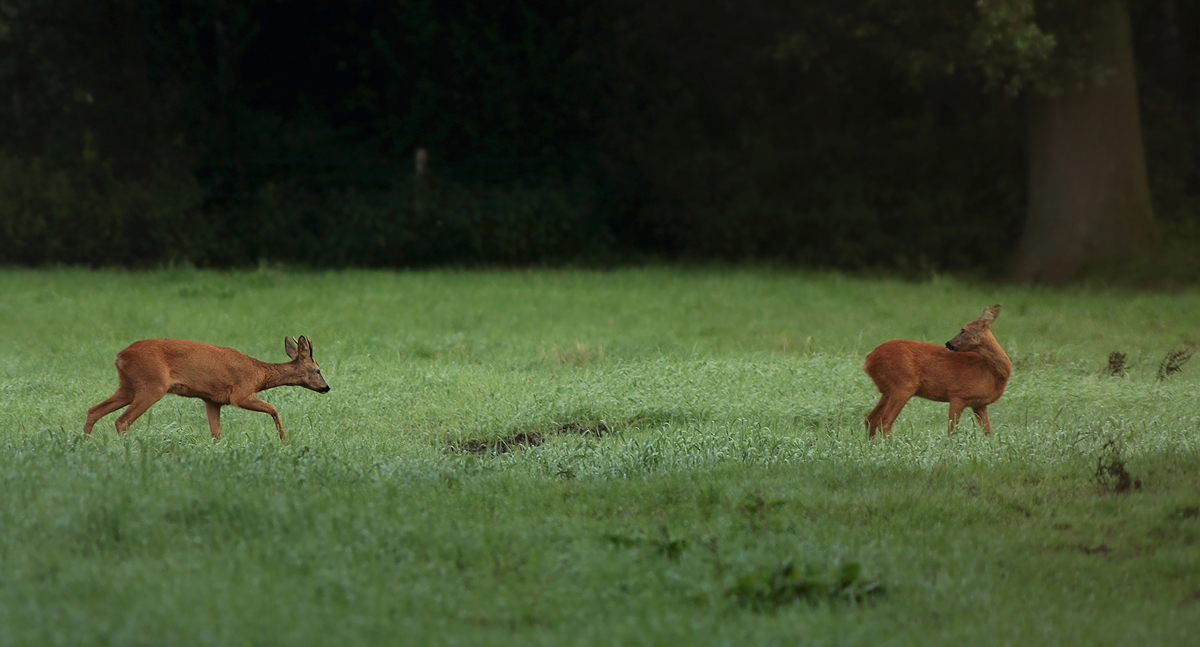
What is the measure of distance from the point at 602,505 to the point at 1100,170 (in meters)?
14.5

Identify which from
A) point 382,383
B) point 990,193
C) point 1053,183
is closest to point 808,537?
point 382,383

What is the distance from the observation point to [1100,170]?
60.5 ft

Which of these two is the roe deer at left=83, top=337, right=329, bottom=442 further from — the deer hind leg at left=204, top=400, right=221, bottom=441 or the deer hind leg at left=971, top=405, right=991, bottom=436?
the deer hind leg at left=971, top=405, right=991, bottom=436

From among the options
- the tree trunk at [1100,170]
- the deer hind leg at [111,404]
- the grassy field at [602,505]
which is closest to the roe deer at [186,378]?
the deer hind leg at [111,404]

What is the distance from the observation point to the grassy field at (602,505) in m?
4.75

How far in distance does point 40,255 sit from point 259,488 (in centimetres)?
1603

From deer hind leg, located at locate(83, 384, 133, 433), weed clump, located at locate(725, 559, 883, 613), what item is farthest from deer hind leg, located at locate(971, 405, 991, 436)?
deer hind leg, located at locate(83, 384, 133, 433)

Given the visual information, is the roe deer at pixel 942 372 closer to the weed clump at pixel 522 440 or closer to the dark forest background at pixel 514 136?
the weed clump at pixel 522 440

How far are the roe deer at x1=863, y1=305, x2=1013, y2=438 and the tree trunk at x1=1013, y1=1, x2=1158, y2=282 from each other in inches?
438

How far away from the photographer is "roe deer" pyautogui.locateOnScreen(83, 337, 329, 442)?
7.80m

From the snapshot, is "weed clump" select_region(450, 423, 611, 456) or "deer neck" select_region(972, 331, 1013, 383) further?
"weed clump" select_region(450, 423, 611, 456)

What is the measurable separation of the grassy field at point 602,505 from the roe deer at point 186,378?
0.26 meters

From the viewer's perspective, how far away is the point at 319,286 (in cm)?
1723

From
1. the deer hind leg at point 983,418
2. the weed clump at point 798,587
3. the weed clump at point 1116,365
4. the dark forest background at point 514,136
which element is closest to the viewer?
the weed clump at point 798,587
